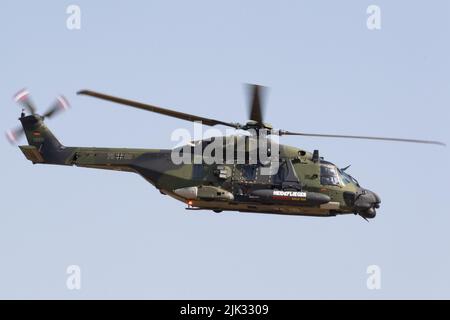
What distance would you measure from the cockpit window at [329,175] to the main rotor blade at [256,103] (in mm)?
3171

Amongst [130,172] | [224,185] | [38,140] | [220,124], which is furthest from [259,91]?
[38,140]

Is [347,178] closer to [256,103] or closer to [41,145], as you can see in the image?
[256,103]

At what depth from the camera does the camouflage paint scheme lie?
3061 centimetres

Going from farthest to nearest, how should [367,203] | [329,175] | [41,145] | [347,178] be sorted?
[41,145]
[347,178]
[329,175]
[367,203]

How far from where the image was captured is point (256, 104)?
1121 inches

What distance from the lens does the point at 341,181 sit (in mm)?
31328

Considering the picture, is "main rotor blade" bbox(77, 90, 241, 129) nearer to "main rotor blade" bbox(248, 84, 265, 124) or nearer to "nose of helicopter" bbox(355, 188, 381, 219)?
"main rotor blade" bbox(248, 84, 265, 124)

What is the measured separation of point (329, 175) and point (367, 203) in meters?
1.75

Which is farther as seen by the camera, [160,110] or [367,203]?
[367,203]

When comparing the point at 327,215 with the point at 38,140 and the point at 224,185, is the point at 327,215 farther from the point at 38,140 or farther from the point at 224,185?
the point at 38,140

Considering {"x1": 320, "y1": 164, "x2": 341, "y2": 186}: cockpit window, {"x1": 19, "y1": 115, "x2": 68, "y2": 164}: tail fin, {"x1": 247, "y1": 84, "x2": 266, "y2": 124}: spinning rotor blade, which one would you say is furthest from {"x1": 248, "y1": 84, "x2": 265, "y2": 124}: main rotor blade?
{"x1": 19, "y1": 115, "x2": 68, "y2": 164}: tail fin

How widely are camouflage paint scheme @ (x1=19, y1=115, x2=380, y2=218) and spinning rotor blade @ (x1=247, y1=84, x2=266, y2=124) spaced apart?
2127 millimetres

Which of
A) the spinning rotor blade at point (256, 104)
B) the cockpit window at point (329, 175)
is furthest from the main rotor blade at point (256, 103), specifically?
the cockpit window at point (329, 175)

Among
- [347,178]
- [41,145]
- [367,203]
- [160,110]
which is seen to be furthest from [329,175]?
[41,145]
